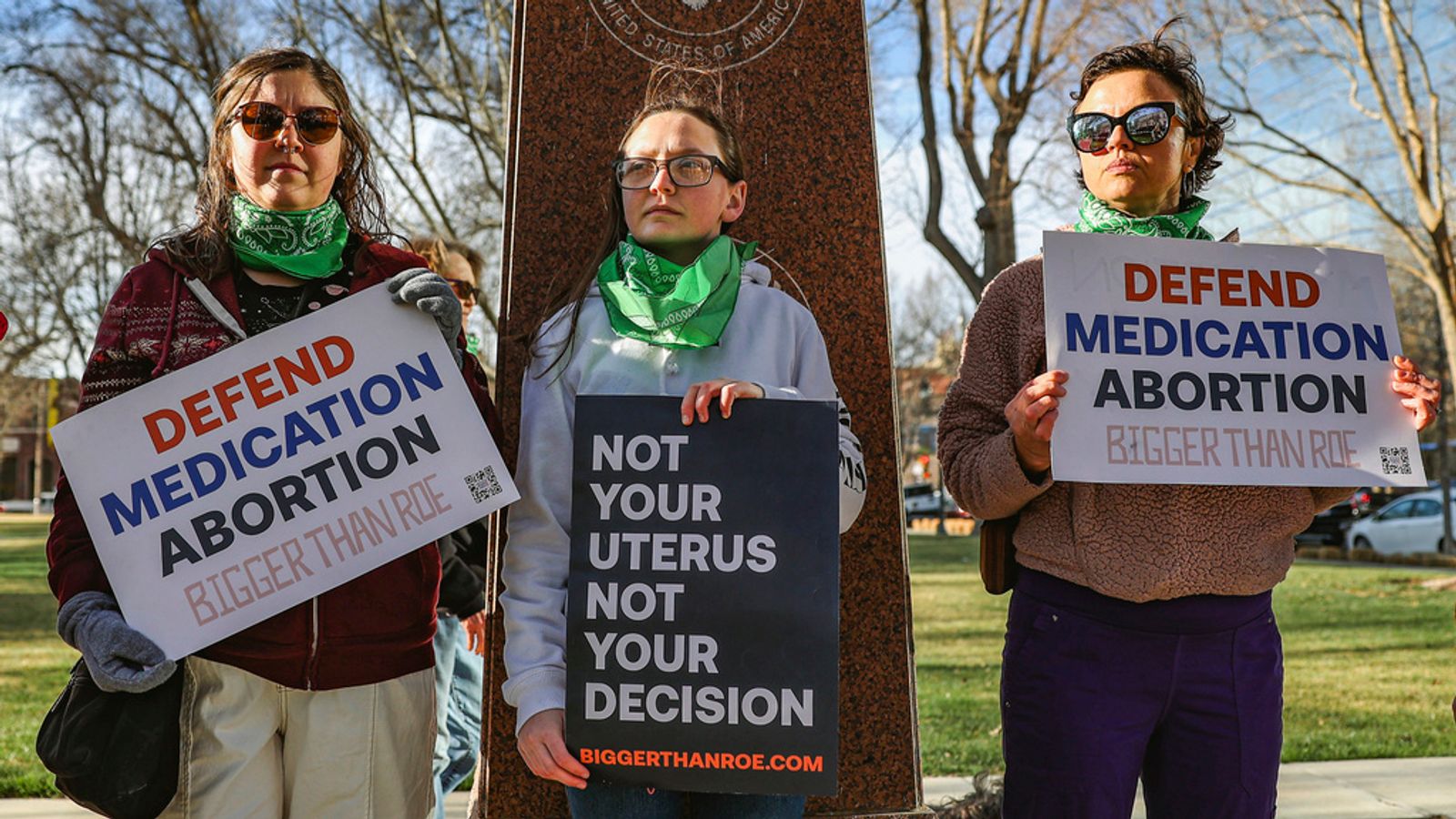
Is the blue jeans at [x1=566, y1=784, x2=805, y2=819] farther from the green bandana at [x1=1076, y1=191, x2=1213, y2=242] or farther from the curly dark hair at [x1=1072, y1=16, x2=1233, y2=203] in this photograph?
the curly dark hair at [x1=1072, y1=16, x2=1233, y2=203]

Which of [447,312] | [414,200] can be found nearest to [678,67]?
[447,312]

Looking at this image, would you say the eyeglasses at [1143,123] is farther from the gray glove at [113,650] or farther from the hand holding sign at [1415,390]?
the gray glove at [113,650]

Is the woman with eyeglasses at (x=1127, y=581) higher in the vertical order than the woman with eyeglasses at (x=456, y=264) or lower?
lower

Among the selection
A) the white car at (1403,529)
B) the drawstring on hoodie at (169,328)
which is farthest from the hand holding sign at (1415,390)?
the white car at (1403,529)

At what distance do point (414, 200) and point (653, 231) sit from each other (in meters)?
9.54

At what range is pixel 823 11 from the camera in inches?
132

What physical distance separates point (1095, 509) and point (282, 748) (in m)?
1.67

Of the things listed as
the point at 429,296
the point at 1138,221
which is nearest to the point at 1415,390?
the point at 1138,221

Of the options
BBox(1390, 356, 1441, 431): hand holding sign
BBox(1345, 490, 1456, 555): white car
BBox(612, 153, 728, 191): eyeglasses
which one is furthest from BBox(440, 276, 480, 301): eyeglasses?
BBox(1345, 490, 1456, 555): white car

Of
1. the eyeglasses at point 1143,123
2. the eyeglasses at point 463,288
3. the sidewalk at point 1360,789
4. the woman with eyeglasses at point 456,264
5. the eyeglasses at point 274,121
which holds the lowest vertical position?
the sidewalk at point 1360,789

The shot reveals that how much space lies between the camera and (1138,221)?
2.74 m

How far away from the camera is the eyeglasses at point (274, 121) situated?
8.03 ft

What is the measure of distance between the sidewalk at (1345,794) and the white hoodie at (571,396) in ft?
9.82

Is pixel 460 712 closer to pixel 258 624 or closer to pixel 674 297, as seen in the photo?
pixel 258 624
